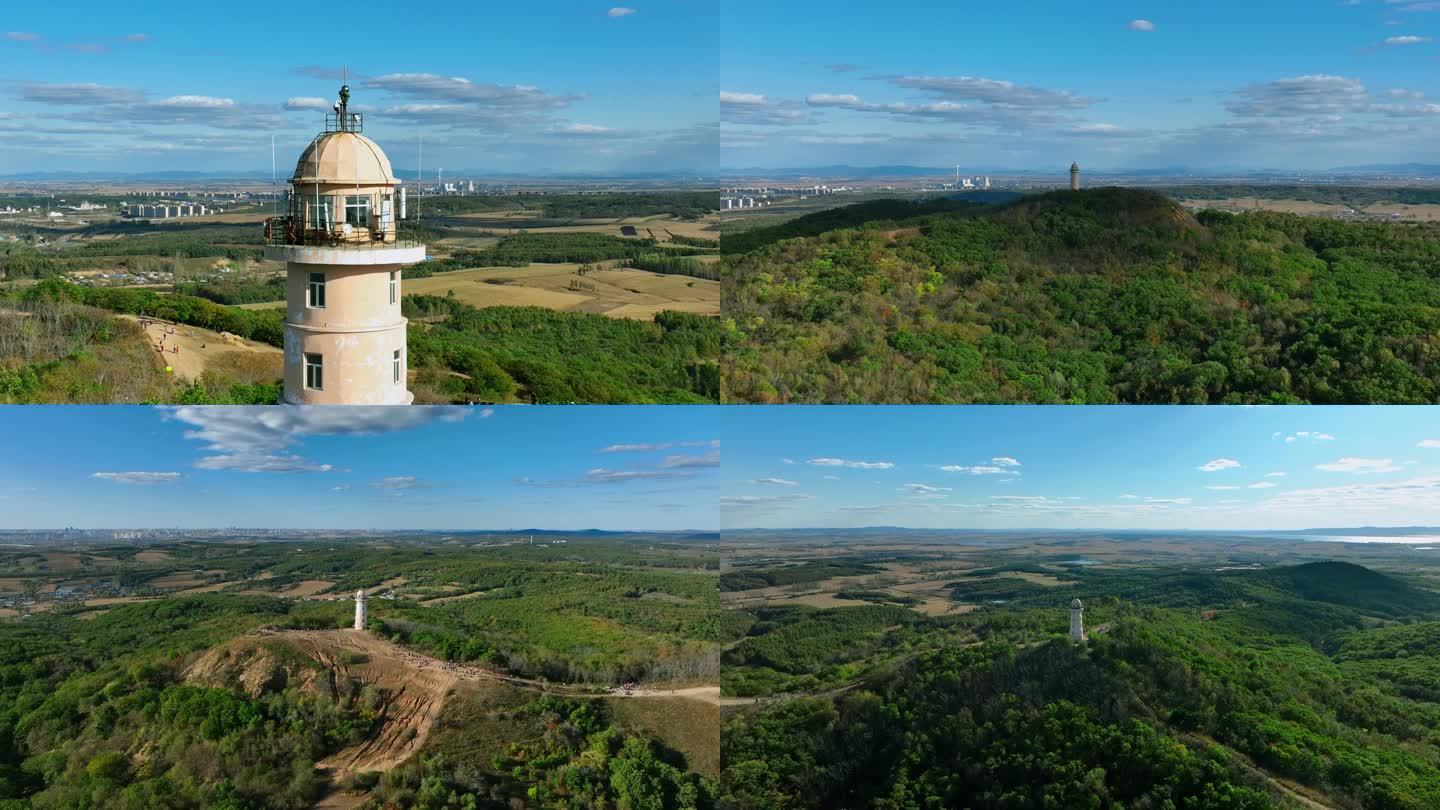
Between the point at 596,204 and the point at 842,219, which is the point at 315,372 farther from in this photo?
the point at 596,204

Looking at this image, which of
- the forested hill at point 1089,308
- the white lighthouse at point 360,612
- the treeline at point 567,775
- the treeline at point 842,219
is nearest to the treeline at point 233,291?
the forested hill at point 1089,308

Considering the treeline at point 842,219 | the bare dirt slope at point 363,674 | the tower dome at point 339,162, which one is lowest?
the bare dirt slope at point 363,674

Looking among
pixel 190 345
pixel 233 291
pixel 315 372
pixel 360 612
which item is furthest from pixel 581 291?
pixel 360 612

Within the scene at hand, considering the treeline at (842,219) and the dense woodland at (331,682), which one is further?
the treeline at (842,219)

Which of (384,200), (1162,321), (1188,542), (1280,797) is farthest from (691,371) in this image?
(1280,797)

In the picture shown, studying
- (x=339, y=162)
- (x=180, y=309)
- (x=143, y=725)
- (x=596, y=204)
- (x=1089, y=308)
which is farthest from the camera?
(x=596, y=204)

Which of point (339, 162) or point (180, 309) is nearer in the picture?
point (339, 162)

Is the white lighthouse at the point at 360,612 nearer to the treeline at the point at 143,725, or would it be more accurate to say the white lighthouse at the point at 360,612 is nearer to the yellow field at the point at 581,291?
the treeline at the point at 143,725
